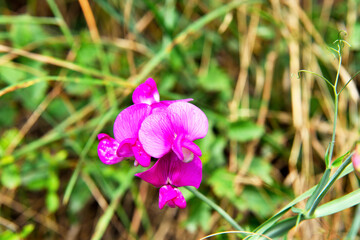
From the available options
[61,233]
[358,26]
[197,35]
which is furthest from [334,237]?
[61,233]

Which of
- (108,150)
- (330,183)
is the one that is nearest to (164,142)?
(108,150)

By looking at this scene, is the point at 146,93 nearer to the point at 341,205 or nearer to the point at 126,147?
the point at 126,147

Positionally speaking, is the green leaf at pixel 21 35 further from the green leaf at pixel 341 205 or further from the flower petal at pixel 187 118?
the green leaf at pixel 341 205

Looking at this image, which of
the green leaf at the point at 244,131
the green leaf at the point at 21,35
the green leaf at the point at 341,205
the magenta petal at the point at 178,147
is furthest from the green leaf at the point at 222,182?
the green leaf at the point at 21,35

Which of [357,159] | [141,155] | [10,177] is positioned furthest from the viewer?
[10,177]

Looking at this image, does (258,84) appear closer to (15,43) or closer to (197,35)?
(197,35)
